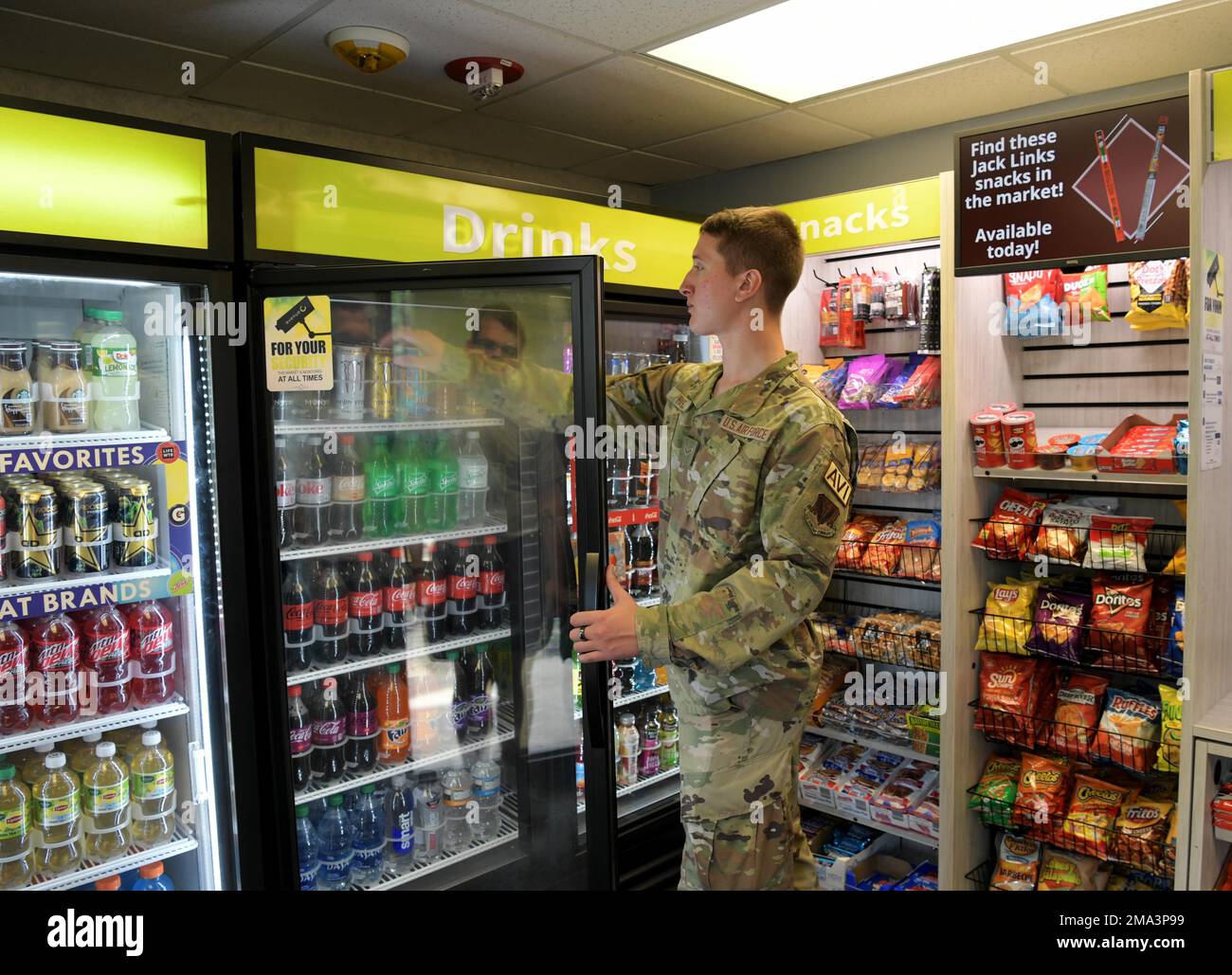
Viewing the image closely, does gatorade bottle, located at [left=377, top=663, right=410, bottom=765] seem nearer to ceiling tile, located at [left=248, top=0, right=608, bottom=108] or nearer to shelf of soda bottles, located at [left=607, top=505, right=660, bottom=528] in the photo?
shelf of soda bottles, located at [left=607, top=505, right=660, bottom=528]

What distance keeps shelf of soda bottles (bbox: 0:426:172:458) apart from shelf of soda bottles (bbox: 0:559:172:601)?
29cm

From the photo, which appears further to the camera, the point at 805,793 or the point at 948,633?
the point at 805,793

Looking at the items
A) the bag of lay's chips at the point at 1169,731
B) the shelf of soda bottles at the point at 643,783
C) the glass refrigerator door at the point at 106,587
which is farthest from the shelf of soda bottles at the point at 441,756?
the bag of lay's chips at the point at 1169,731

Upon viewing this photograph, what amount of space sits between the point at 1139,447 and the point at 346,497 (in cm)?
252

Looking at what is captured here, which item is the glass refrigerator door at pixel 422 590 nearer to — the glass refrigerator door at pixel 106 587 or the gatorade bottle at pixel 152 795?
the glass refrigerator door at pixel 106 587

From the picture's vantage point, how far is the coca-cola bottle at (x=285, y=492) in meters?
2.76

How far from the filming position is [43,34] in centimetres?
318

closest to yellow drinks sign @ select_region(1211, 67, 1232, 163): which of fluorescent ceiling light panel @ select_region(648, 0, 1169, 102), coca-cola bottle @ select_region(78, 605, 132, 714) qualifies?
fluorescent ceiling light panel @ select_region(648, 0, 1169, 102)

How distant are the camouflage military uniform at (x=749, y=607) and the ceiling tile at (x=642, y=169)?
9.72 ft
